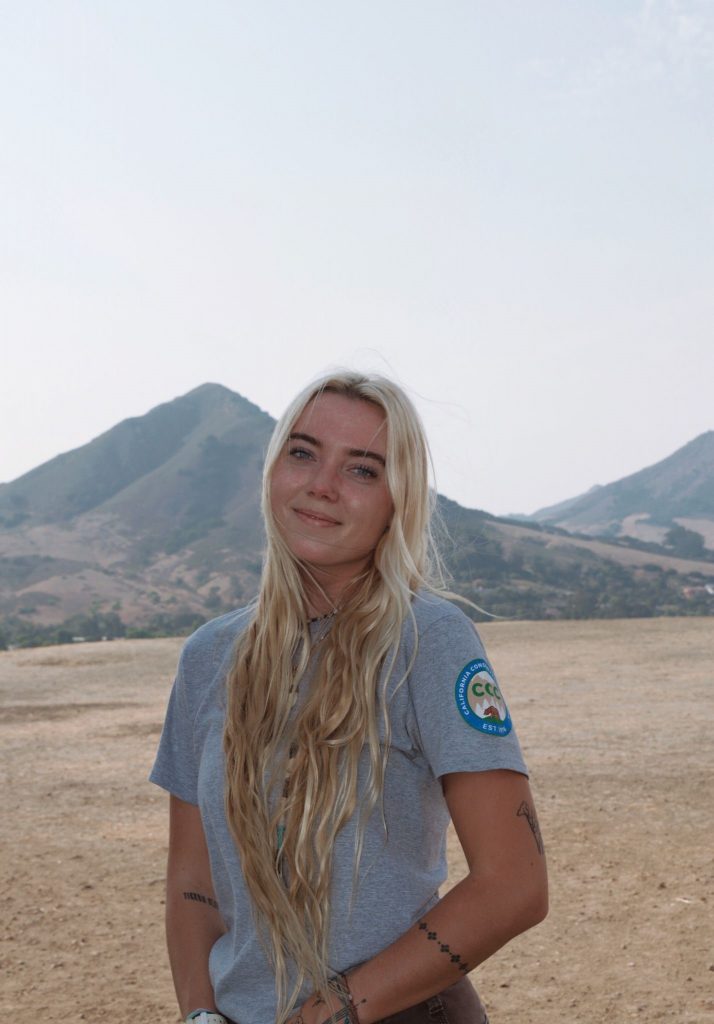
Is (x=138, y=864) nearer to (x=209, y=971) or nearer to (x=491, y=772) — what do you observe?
(x=209, y=971)

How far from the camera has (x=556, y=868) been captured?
6.22 meters

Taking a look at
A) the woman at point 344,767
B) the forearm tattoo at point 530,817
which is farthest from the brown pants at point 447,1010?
the forearm tattoo at point 530,817

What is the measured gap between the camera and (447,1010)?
5.18 ft

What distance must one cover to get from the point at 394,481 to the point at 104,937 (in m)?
4.51

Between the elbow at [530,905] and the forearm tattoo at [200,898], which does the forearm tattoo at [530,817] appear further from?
the forearm tattoo at [200,898]

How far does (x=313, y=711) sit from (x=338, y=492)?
0.36 m

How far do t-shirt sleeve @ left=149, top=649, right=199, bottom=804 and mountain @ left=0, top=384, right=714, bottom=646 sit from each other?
1901cm

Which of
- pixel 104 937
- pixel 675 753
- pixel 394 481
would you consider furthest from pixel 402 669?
pixel 675 753

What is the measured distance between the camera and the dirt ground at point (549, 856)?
4.65 meters

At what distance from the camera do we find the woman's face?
1766 mm

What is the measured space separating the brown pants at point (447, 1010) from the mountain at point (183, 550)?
1920 cm

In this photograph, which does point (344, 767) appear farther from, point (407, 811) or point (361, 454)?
point (361, 454)

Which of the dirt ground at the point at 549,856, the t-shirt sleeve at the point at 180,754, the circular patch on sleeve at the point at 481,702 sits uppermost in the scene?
the circular patch on sleeve at the point at 481,702

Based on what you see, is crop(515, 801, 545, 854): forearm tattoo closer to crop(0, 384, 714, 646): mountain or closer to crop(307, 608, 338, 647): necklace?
crop(307, 608, 338, 647): necklace
